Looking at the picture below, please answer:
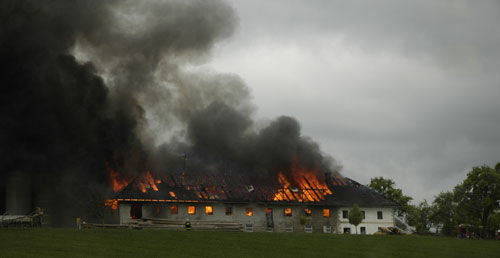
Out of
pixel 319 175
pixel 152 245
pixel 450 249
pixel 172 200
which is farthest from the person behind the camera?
pixel 319 175

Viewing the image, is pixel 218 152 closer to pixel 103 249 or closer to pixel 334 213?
pixel 334 213

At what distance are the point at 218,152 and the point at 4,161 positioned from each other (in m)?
28.7

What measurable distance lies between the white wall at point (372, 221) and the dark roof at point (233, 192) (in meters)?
0.83

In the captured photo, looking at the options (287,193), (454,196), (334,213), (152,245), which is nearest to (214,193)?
(287,193)

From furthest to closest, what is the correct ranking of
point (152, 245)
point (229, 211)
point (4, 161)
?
point (229, 211), point (4, 161), point (152, 245)

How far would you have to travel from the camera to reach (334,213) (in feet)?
201

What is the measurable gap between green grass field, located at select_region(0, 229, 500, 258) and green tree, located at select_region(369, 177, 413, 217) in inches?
1895

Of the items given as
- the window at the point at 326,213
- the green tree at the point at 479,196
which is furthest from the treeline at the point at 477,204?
Answer: the window at the point at 326,213

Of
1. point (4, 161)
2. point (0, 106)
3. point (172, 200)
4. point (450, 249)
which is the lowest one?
point (450, 249)

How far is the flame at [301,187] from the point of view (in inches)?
2400

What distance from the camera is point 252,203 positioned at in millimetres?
58594

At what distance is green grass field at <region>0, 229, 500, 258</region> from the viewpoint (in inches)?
1007

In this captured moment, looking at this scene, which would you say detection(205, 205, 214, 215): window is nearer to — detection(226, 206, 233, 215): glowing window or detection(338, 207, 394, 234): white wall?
detection(226, 206, 233, 215): glowing window

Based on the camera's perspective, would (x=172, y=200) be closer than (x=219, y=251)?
No
